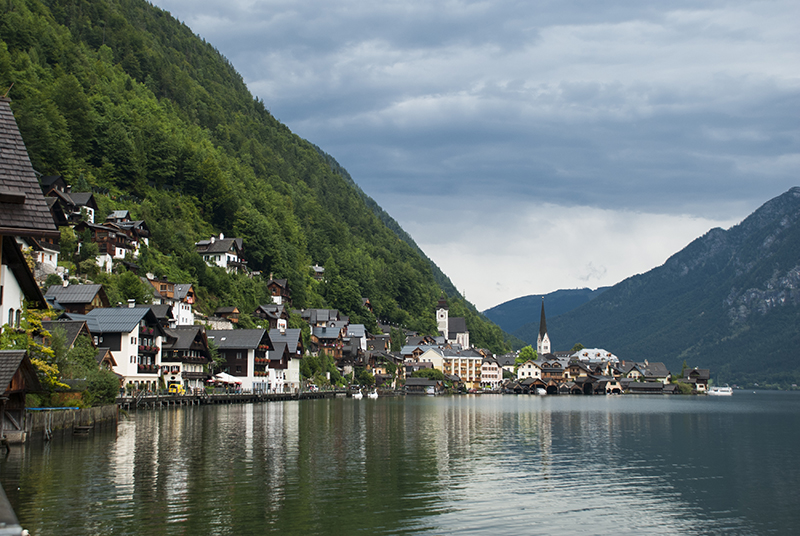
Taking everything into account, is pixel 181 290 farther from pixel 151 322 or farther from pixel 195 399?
pixel 151 322

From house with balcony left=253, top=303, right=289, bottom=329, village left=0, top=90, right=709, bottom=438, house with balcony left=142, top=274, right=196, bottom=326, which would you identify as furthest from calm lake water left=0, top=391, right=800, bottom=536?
house with balcony left=253, top=303, right=289, bottom=329

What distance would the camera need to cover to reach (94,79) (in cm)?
17312

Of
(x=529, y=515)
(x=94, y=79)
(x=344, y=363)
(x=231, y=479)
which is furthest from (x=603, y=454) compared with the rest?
(x=94, y=79)

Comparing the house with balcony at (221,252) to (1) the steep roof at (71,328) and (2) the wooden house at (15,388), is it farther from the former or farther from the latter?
(2) the wooden house at (15,388)

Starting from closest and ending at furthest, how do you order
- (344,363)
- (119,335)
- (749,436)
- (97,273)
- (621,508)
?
1. (621,508)
2. (749,436)
3. (119,335)
4. (97,273)
5. (344,363)

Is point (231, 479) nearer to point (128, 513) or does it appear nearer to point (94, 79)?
point (128, 513)

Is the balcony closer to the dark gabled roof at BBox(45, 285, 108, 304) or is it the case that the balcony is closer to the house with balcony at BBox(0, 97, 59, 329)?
the dark gabled roof at BBox(45, 285, 108, 304)

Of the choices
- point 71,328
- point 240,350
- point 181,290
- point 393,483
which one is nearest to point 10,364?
point 393,483

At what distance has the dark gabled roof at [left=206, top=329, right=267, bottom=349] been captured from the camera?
11250 cm

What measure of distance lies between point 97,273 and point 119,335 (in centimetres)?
2579

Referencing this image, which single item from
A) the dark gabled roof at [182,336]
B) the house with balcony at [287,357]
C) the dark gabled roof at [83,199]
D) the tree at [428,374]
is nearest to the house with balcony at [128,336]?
the dark gabled roof at [182,336]

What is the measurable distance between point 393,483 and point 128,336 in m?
59.5

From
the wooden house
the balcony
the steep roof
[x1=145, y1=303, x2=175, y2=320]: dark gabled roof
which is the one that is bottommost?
the wooden house

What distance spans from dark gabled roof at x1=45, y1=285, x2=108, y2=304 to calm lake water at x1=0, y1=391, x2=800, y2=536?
32.8m
